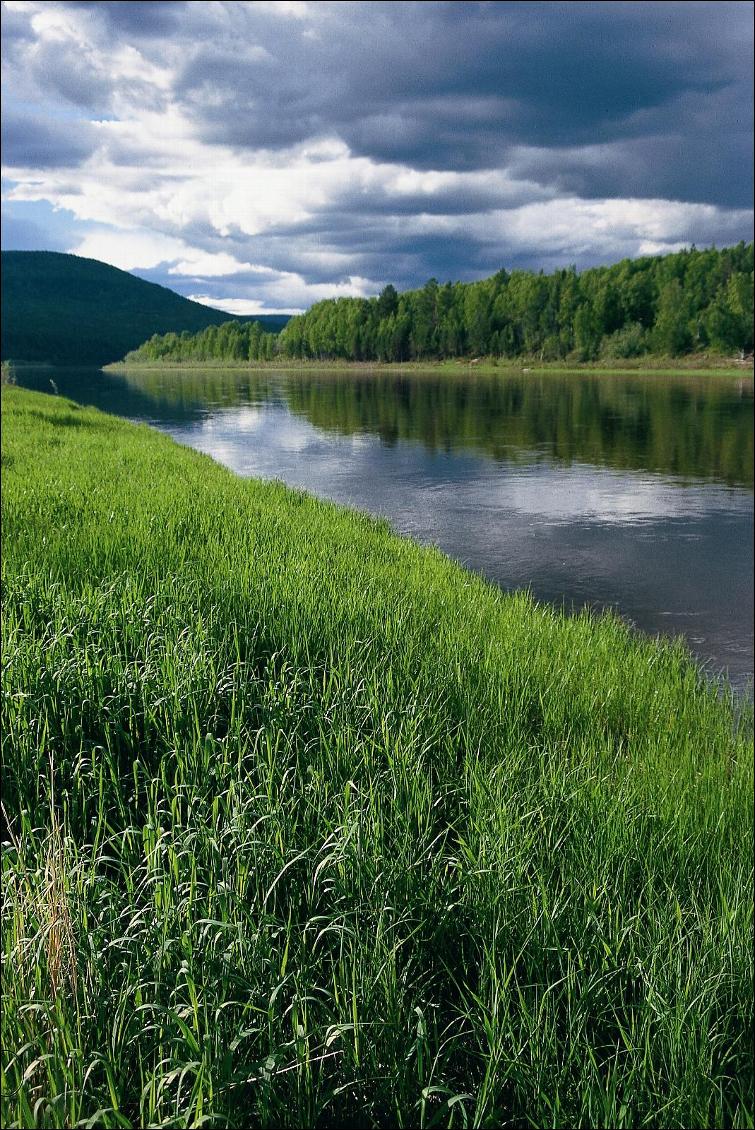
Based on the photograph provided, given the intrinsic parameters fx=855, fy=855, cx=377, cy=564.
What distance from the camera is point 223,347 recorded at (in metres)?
180

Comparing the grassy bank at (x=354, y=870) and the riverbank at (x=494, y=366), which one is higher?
the riverbank at (x=494, y=366)

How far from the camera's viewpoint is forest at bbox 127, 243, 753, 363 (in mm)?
110000

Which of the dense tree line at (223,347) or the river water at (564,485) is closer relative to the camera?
the river water at (564,485)

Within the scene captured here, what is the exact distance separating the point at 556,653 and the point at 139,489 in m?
8.97

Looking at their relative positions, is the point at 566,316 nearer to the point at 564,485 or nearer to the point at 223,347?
the point at 223,347

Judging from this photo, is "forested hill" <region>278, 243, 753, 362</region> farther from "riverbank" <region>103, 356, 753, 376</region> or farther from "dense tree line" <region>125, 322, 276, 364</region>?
"dense tree line" <region>125, 322, 276, 364</region>

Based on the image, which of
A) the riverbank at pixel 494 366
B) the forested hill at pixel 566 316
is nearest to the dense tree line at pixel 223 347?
the riverbank at pixel 494 366

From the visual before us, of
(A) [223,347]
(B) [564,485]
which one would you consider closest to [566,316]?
(A) [223,347]

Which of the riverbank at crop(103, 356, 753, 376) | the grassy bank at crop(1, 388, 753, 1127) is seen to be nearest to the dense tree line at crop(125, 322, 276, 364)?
the riverbank at crop(103, 356, 753, 376)

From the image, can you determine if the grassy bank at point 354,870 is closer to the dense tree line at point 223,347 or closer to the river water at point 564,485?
the river water at point 564,485

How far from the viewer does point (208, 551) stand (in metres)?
10.1

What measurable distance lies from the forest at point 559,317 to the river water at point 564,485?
64.7 m

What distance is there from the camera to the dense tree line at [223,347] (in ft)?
566

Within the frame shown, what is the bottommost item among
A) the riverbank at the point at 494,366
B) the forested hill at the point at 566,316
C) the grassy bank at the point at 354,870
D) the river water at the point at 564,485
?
the grassy bank at the point at 354,870
